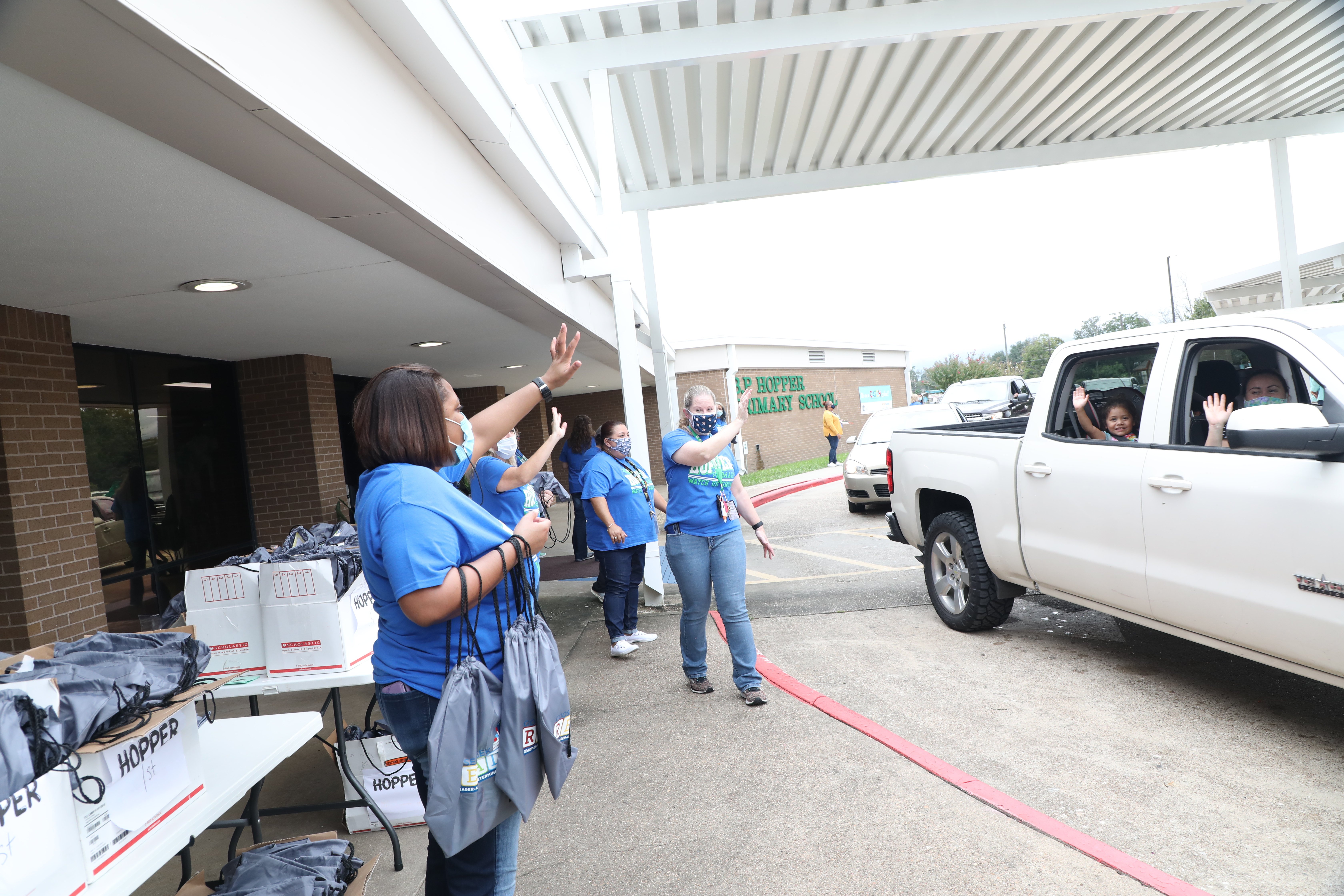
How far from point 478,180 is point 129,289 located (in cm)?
239

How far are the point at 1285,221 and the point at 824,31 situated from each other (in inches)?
378

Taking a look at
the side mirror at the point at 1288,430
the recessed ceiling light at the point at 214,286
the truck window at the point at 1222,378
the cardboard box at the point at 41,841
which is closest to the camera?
the cardboard box at the point at 41,841

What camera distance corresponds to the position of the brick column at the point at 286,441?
29.6 feet

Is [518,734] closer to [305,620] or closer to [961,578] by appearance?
[305,620]

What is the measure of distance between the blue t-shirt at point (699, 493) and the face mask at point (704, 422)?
0.21 ft

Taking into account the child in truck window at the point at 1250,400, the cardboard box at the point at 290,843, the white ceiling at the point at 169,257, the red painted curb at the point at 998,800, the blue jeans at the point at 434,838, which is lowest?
the red painted curb at the point at 998,800

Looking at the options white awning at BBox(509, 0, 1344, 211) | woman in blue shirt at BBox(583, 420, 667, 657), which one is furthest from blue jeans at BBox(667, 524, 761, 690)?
white awning at BBox(509, 0, 1344, 211)

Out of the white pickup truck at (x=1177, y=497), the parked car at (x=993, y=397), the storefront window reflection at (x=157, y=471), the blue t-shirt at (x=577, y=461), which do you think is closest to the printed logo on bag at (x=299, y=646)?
Answer: the storefront window reflection at (x=157, y=471)

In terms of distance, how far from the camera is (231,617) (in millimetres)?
3695

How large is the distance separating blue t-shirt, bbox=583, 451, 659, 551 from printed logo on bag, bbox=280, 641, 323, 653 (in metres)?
2.79

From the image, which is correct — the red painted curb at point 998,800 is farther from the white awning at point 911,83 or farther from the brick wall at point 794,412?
the brick wall at point 794,412

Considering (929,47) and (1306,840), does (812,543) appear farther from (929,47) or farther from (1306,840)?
(1306,840)

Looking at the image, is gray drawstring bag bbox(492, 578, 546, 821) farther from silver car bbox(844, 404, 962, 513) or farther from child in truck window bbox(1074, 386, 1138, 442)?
silver car bbox(844, 404, 962, 513)

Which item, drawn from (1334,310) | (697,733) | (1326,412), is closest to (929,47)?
(1334,310)
